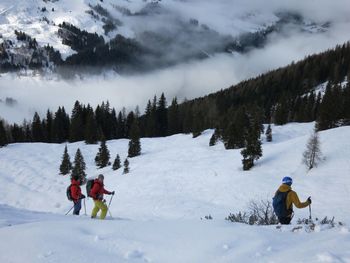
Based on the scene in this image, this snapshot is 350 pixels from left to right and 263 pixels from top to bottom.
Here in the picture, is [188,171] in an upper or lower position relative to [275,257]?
lower

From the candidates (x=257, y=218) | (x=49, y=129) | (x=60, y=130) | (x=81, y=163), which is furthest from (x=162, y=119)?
(x=257, y=218)

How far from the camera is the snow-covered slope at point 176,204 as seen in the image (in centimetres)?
614

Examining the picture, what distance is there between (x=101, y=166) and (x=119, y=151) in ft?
22.0

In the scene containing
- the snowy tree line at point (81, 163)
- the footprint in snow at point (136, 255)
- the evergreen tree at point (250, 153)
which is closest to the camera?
the footprint in snow at point (136, 255)

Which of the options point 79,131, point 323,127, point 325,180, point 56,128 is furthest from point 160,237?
point 56,128

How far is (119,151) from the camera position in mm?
57281

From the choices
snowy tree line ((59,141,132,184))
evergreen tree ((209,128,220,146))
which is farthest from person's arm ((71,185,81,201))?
evergreen tree ((209,128,220,146))

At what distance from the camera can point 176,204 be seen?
25.4m

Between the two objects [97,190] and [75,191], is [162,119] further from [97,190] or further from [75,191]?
[97,190]

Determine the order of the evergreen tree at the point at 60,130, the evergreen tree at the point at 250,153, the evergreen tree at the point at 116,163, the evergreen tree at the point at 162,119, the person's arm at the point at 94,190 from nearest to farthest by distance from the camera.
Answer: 1. the person's arm at the point at 94,190
2. the evergreen tree at the point at 250,153
3. the evergreen tree at the point at 116,163
4. the evergreen tree at the point at 60,130
5. the evergreen tree at the point at 162,119

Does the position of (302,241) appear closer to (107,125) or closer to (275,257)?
(275,257)

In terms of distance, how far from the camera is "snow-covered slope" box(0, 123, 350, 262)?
614cm

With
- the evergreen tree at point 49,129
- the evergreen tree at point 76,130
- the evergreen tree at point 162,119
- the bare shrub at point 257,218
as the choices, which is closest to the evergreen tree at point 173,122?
the evergreen tree at point 162,119

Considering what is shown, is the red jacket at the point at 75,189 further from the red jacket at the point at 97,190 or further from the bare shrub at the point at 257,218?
the bare shrub at the point at 257,218
